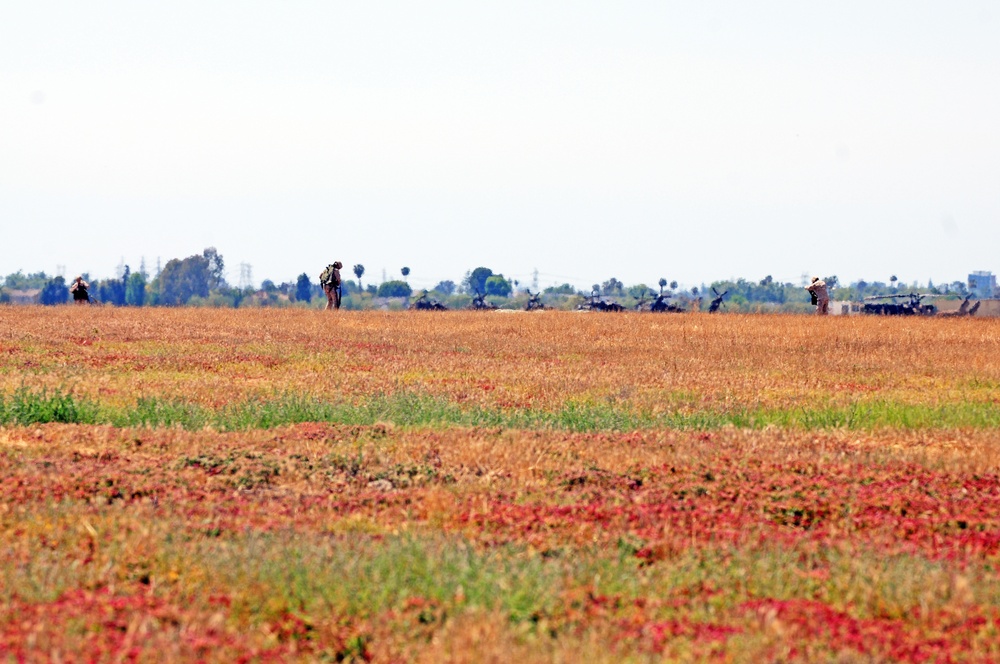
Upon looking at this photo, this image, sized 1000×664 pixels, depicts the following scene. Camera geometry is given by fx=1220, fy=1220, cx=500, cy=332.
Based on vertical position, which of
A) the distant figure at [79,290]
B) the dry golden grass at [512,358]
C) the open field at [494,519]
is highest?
the distant figure at [79,290]

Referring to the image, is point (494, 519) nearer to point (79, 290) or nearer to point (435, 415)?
point (435, 415)

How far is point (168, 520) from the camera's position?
9.23 metres

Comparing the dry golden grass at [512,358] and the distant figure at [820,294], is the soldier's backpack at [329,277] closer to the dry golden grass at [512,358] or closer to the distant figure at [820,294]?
the dry golden grass at [512,358]

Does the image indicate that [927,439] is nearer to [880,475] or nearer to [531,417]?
[880,475]

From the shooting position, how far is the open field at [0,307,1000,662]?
6773 millimetres

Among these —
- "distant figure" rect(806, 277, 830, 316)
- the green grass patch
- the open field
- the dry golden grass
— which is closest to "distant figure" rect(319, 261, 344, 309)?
the dry golden grass

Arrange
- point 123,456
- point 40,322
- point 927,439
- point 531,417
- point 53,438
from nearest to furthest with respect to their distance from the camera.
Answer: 1. point 123,456
2. point 53,438
3. point 927,439
4. point 531,417
5. point 40,322

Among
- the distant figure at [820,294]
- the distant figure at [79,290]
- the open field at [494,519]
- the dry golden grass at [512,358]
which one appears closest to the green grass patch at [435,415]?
the open field at [494,519]

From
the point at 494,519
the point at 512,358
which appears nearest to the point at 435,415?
the point at 494,519

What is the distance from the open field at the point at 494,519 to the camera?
677 cm

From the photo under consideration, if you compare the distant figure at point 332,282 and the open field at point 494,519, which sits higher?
the distant figure at point 332,282

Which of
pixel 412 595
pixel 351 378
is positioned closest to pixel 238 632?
pixel 412 595

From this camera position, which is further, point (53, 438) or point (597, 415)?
point (597, 415)

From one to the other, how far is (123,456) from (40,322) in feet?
78.8
